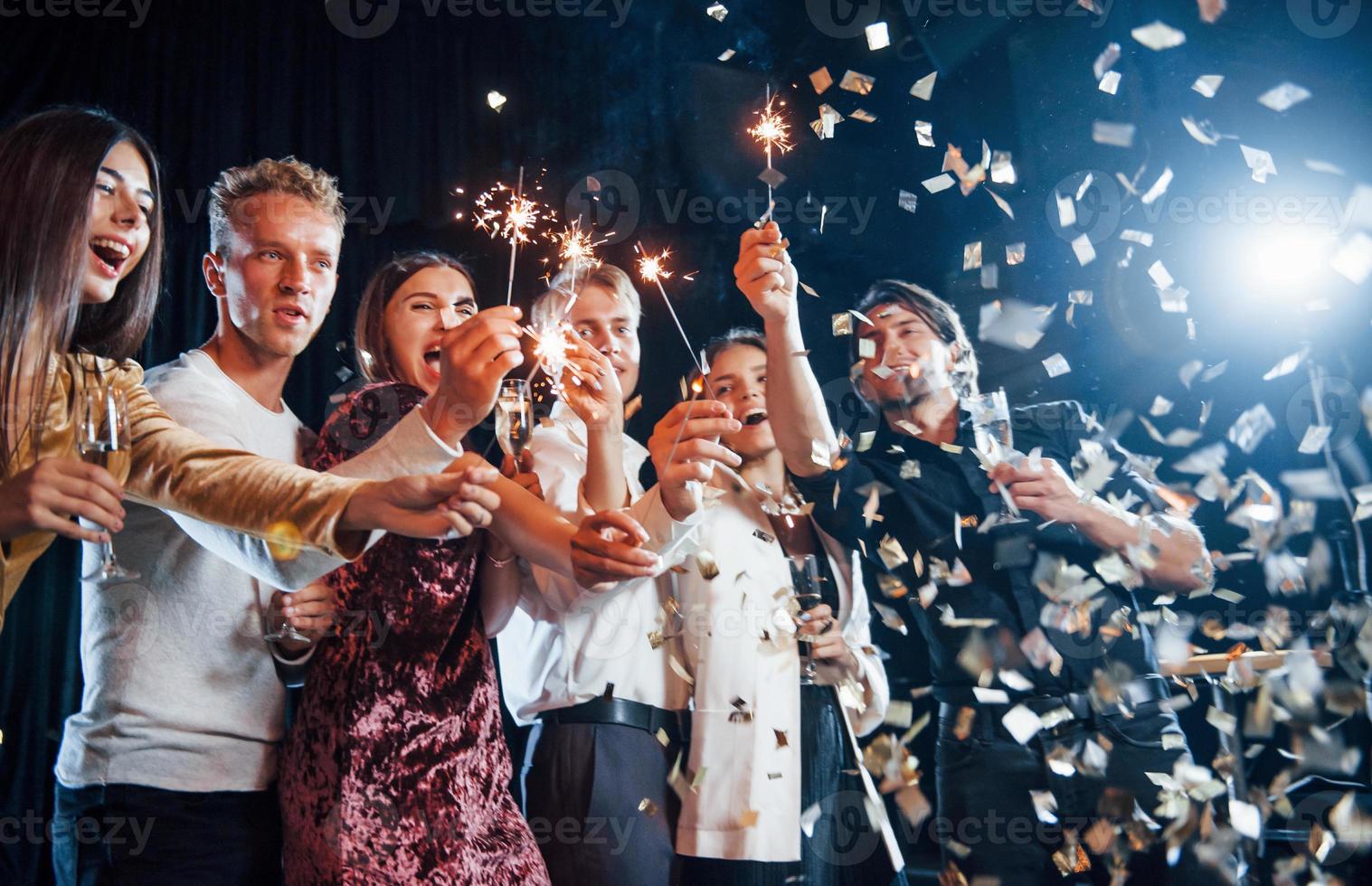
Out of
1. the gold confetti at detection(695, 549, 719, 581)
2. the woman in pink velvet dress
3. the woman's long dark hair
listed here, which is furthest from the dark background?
the woman in pink velvet dress

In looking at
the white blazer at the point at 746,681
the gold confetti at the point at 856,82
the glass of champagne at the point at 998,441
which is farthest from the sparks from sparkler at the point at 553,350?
the gold confetti at the point at 856,82

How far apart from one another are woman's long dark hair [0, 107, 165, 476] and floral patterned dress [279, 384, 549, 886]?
584 mm

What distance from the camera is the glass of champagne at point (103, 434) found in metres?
1.49

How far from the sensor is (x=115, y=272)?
1793 mm

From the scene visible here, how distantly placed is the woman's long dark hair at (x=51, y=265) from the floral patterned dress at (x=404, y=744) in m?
0.58

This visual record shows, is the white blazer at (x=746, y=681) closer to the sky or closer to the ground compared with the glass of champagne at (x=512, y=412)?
closer to the ground

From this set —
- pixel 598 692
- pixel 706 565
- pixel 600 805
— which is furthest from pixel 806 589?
pixel 600 805

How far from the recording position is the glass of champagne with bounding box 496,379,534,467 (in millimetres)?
1698

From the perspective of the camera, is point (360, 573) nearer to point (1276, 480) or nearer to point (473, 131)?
point (473, 131)

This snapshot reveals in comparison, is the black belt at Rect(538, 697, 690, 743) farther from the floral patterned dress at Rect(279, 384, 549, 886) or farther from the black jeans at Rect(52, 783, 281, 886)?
the black jeans at Rect(52, 783, 281, 886)

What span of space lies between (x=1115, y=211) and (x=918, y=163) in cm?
68

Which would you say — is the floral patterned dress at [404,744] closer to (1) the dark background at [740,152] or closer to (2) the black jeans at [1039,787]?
(2) the black jeans at [1039,787]

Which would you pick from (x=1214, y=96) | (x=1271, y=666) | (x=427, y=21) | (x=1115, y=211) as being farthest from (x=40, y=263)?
(x=1214, y=96)

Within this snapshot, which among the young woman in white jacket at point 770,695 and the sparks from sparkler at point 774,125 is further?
the sparks from sparkler at point 774,125
